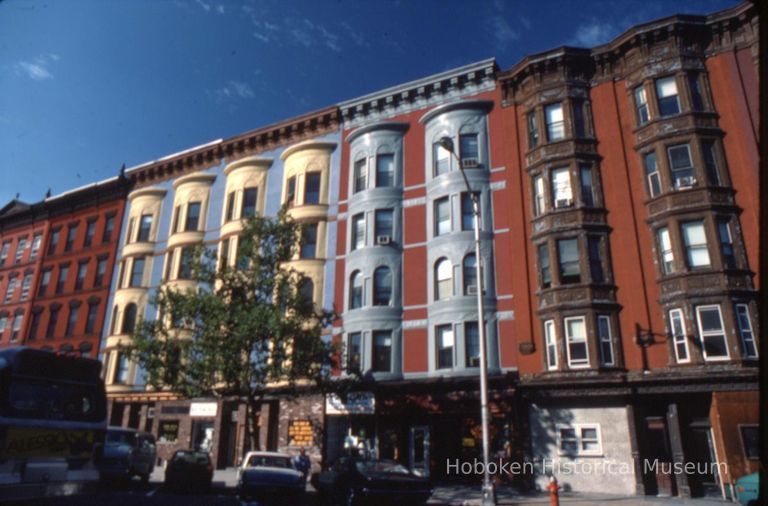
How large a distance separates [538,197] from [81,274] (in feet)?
106

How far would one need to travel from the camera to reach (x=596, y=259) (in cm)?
2214

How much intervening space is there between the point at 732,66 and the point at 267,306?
2198 centimetres

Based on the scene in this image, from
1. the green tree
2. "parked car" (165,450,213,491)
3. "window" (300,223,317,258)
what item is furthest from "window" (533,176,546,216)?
"parked car" (165,450,213,491)

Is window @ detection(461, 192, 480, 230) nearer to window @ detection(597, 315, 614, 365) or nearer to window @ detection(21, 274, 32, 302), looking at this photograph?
window @ detection(597, 315, 614, 365)

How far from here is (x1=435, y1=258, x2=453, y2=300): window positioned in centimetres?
2481

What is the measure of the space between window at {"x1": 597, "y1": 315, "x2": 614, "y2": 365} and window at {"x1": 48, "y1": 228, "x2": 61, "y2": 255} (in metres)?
39.2

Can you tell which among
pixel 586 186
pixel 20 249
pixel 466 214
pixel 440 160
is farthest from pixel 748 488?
pixel 20 249

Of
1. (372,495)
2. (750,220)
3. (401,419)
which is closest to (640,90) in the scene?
(750,220)

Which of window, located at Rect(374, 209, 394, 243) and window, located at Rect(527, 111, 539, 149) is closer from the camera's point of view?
window, located at Rect(527, 111, 539, 149)

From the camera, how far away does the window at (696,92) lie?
22266mm

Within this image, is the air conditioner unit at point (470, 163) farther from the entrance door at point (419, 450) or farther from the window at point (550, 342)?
the entrance door at point (419, 450)

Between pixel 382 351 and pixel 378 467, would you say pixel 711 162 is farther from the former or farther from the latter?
pixel 378 467

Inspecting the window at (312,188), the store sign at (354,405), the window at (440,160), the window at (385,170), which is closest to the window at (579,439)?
the store sign at (354,405)

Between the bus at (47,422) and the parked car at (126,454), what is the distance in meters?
8.33
